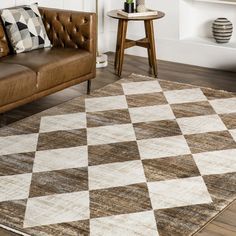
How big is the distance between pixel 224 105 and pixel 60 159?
4.92 ft

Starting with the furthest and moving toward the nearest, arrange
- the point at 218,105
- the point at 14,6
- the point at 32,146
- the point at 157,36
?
1. the point at 157,36
2. the point at 14,6
3. the point at 218,105
4. the point at 32,146

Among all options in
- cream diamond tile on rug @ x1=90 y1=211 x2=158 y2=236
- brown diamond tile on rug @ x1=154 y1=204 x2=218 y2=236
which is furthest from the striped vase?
cream diamond tile on rug @ x1=90 y1=211 x2=158 y2=236

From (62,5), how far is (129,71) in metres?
0.86

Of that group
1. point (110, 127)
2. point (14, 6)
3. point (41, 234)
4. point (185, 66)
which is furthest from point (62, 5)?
point (41, 234)

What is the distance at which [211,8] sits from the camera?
217 inches

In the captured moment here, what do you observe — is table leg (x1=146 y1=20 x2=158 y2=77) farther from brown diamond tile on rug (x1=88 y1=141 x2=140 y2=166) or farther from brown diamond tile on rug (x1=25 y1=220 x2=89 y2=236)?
brown diamond tile on rug (x1=25 y1=220 x2=89 y2=236)

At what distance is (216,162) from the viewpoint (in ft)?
11.0

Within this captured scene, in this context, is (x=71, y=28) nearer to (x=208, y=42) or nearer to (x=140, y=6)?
(x=140, y=6)

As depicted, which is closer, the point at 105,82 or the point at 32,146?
the point at 32,146

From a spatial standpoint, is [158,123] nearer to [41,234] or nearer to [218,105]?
[218,105]

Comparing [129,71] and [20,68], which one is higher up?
[20,68]

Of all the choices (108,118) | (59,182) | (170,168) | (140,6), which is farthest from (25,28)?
(170,168)

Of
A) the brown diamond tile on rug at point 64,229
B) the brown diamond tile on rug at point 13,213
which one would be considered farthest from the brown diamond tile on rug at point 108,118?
the brown diamond tile on rug at point 64,229


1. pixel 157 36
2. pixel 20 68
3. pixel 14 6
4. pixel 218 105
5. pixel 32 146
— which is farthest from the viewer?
pixel 157 36
